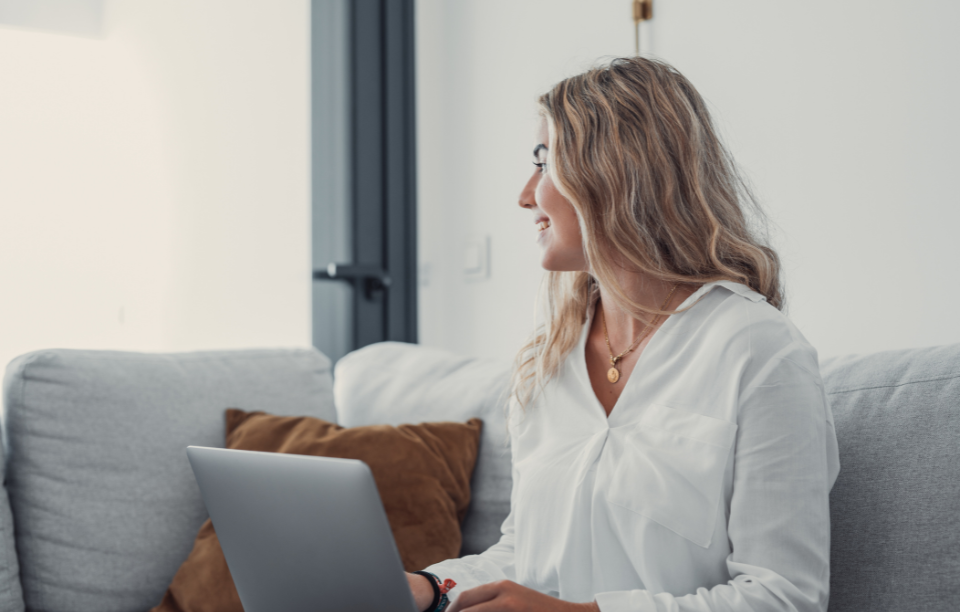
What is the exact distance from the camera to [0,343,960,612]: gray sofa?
0.93m

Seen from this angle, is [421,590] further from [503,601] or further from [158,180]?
[158,180]

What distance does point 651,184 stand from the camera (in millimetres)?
947

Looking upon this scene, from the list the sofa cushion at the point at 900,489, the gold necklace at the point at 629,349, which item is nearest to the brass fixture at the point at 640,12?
the gold necklace at the point at 629,349

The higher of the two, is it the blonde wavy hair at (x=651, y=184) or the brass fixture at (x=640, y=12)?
the brass fixture at (x=640, y=12)

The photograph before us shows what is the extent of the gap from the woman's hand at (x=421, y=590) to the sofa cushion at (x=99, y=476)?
0.63 metres

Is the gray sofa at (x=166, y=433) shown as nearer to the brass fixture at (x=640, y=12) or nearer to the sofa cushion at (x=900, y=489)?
the sofa cushion at (x=900, y=489)

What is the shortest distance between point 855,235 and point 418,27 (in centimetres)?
159

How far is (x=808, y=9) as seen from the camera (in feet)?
4.43

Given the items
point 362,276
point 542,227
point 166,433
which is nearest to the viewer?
point 542,227

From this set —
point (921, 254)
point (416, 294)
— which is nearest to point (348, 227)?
point (416, 294)

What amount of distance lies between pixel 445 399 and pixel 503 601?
0.76 metres

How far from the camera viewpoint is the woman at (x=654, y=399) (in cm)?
78

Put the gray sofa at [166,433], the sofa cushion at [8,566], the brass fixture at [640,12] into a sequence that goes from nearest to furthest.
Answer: the gray sofa at [166,433] → the sofa cushion at [8,566] → the brass fixture at [640,12]

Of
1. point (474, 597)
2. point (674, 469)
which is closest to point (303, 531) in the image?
point (474, 597)
